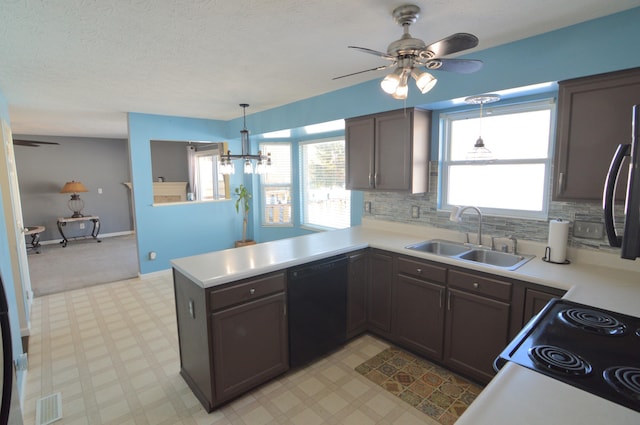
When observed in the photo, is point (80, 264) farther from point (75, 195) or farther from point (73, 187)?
point (75, 195)

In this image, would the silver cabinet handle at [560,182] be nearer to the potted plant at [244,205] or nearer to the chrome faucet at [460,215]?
the chrome faucet at [460,215]

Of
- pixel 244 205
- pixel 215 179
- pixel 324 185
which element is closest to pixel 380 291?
pixel 324 185

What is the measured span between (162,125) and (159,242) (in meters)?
1.76

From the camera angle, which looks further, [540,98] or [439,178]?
[439,178]

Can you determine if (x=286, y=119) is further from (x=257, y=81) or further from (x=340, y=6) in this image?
(x=340, y=6)

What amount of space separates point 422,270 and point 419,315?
39cm

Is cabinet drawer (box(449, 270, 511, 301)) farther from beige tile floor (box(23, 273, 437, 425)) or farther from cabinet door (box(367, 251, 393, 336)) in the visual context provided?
beige tile floor (box(23, 273, 437, 425))

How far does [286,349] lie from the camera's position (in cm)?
244

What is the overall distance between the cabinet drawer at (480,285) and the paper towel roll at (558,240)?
1.62ft

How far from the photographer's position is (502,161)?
9.00 feet

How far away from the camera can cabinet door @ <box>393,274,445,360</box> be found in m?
2.50

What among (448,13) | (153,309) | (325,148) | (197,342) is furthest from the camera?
(325,148)

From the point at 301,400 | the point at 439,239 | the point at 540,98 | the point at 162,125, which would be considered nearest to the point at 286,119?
the point at 162,125

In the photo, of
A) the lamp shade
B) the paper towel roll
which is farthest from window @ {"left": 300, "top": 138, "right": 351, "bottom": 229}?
the lamp shade
